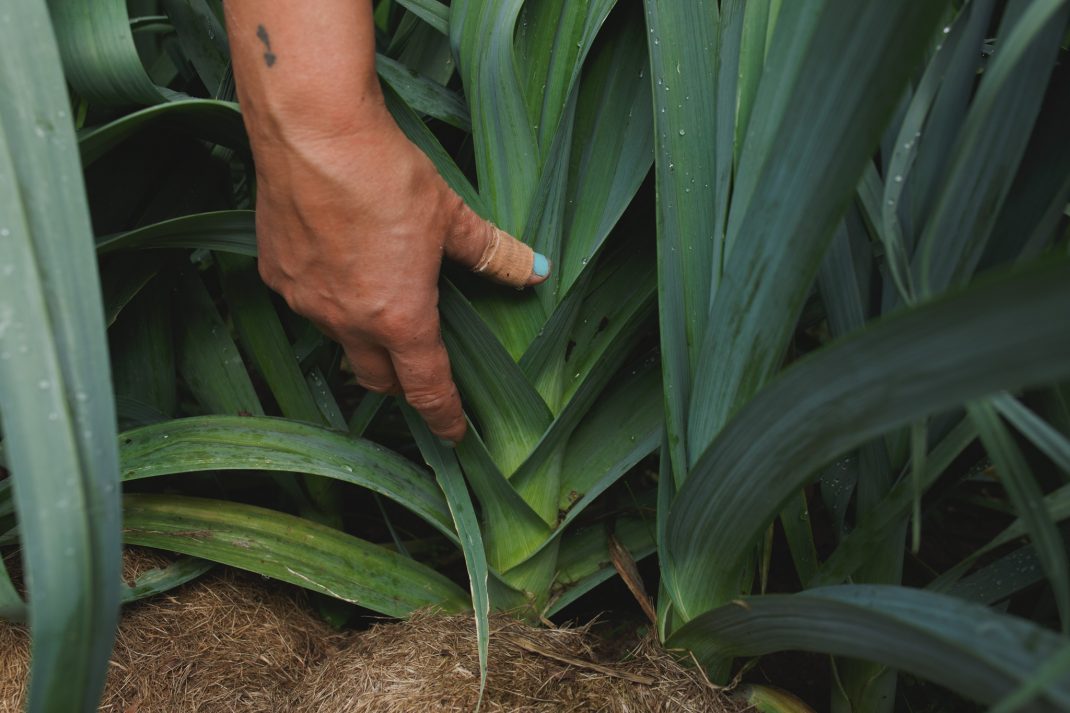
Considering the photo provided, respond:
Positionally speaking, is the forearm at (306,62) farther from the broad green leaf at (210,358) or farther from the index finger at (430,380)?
the broad green leaf at (210,358)

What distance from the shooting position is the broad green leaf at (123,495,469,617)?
0.80 meters

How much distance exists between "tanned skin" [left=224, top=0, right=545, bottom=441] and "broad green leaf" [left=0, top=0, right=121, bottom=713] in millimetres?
185

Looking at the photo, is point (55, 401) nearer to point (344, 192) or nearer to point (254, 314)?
point (344, 192)

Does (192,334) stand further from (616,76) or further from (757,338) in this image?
(757,338)

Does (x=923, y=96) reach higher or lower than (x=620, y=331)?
higher

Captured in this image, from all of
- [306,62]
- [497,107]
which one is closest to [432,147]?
[497,107]

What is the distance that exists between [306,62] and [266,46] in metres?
0.03

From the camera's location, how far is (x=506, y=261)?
2.36 feet

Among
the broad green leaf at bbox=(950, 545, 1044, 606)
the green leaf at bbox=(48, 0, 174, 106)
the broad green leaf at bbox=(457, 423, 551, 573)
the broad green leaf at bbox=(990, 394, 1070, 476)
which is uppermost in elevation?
the green leaf at bbox=(48, 0, 174, 106)

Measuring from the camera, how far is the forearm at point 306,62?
0.61 m

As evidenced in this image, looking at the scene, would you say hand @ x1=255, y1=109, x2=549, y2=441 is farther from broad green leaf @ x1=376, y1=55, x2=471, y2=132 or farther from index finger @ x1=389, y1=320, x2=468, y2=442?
broad green leaf @ x1=376, y1=55, x2=471, y2=132

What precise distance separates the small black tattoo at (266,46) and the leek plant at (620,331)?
0.12 metres

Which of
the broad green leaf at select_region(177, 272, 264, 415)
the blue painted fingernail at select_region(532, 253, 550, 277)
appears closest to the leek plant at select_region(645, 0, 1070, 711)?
the blue painted fingernail at select_region(532, 253, 550, 277)

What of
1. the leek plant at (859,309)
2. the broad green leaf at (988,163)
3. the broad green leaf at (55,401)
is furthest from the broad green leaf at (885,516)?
the broad green leaf at (55,401)
